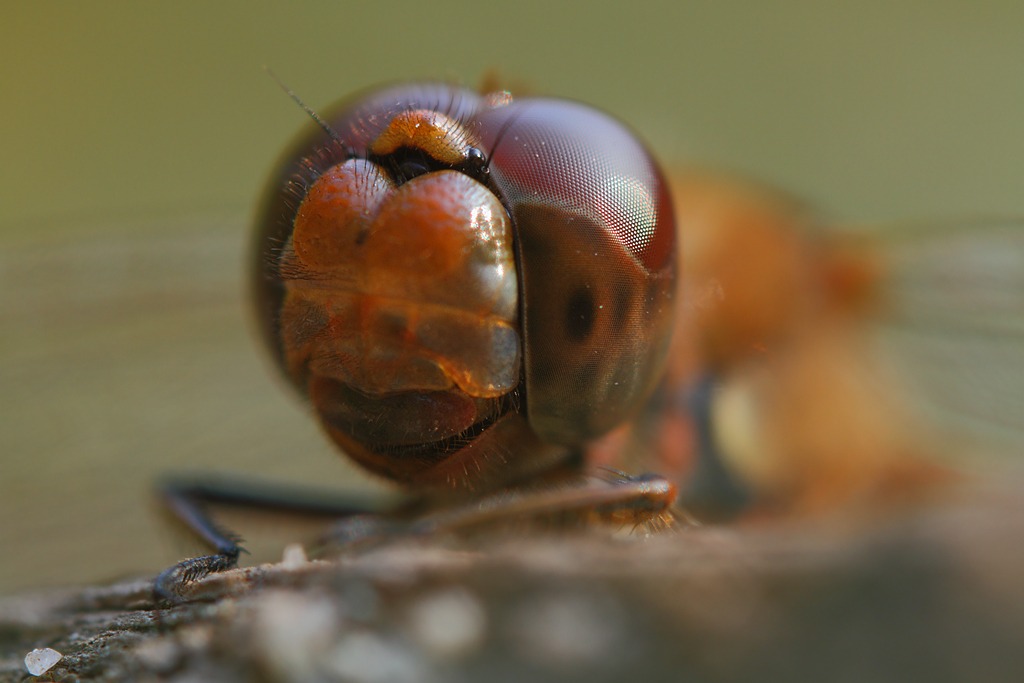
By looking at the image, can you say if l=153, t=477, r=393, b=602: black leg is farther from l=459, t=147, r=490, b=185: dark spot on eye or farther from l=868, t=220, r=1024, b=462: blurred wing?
l=868, t=220, r=1024, b=462: blurred wing

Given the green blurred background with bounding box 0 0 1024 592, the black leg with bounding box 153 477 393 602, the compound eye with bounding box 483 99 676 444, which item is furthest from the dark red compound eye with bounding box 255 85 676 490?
the green blurred background with bounding box 0 0 1024 592

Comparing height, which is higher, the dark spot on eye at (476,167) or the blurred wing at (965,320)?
the dark spot on eye at (476,167)

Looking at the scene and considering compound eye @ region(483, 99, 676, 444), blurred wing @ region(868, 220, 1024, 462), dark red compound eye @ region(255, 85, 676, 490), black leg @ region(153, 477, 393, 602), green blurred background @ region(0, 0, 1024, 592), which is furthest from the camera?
green blurred background @ region(0, 0, 1024, 592)

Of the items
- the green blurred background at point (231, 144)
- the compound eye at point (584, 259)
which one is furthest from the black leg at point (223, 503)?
the green blurred background at point (231, 144)

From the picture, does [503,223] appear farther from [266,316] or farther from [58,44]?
[58,44]

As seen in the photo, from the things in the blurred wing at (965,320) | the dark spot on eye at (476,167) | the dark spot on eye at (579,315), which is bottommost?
the blurred wing at (965,320)

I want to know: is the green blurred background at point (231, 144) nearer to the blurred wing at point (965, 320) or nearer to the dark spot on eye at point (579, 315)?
the blurred wing at point (965, 320)

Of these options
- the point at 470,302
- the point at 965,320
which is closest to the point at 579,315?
the point at 470,302
